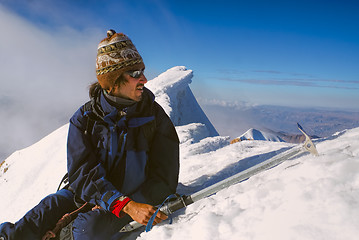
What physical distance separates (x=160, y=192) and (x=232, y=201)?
3.13 feet

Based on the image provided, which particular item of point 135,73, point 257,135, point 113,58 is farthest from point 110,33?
point 257,135

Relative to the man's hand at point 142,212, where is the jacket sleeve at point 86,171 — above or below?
above

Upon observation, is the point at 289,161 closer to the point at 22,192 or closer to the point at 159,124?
the point at 159,124

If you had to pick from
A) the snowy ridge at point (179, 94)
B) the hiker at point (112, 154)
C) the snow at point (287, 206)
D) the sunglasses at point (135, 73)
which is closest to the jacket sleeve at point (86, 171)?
the hiker at point (112, 154)

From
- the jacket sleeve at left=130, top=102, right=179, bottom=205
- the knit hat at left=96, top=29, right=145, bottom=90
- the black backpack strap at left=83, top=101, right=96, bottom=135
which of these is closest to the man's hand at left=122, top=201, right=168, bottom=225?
the jacket sleeve at left=130, top=102, right=179, bottom=205

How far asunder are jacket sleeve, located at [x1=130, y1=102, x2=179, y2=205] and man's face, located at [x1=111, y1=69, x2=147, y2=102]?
0.34 m

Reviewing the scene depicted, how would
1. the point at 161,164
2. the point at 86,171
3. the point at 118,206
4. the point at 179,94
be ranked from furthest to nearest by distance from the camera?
the point at 179,94 < the point at 161,164 < the point at 86,171 < the point at 118,206

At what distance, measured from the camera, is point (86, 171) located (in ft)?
7.72

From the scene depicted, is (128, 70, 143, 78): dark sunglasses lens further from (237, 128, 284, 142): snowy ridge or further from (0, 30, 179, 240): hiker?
(237, 128, 284, 142): snowy ridge

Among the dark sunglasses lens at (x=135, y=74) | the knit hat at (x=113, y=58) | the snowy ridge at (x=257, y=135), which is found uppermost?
the knit hat at (x=113, y=58)

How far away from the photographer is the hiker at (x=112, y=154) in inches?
91.9

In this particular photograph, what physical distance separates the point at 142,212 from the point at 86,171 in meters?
0.67

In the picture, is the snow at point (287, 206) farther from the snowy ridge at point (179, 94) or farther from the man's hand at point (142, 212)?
the snowy ridge at point (179, 94)

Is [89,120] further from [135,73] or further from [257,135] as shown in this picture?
[257,135]
